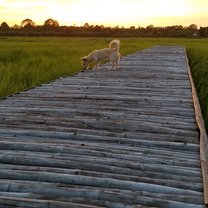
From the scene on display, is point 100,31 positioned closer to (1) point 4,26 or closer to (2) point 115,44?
(1) point 4,26

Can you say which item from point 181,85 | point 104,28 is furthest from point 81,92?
point 104,28

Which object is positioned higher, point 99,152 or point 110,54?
point 110,54

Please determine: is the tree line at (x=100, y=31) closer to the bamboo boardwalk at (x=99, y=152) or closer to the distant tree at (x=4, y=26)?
the distant tree at (x=4, y=26)

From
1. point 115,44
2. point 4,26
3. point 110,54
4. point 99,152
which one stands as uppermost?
point 4,26

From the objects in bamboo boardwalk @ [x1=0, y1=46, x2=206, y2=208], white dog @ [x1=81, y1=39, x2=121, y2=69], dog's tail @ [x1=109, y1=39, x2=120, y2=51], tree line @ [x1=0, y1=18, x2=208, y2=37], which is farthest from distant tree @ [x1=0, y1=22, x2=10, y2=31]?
bamboo boardwalk @ [x1=0, y1=46, x2=206, y2=208]

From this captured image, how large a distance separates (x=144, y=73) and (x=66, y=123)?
4645 millimetres

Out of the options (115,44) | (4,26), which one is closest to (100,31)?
(4,26)

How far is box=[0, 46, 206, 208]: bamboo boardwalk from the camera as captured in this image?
2.08 metres

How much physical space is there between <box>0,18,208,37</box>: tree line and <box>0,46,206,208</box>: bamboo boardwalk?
5727 cm

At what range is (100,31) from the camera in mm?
78438

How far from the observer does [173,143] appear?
10.0ft

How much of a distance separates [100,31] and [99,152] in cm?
7702

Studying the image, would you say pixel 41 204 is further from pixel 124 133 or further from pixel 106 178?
pixel 124 133

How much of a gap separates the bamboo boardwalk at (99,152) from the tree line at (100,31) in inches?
2255
